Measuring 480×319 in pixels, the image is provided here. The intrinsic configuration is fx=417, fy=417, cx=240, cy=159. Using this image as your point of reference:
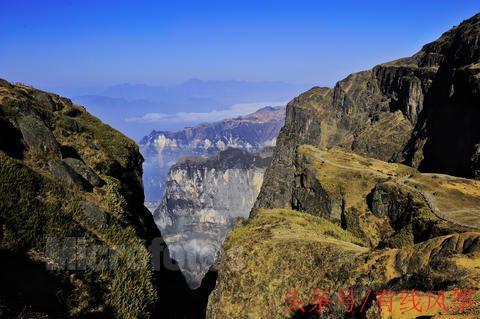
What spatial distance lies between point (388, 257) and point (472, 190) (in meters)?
70.2

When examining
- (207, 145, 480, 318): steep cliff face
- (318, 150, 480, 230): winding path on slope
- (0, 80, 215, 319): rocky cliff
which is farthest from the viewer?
(318, 150, 480, 230): winding path on slope

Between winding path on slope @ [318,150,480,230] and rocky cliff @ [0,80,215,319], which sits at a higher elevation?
rocky cliff @ [0,80,215,319]

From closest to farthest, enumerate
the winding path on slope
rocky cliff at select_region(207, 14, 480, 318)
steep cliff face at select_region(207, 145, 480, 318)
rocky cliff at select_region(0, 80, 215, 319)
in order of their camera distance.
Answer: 1. rocky cliff at select_region(0, 80, 215, 319)
2. steep cliff face at select_region(207, 145, 480, 318)
3. rocky cliff at select_region(207, 14, 480, 318)
4. the winding path on slope

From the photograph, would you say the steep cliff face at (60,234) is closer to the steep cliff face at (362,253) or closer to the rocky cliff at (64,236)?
the rocky cliff at (64,236)

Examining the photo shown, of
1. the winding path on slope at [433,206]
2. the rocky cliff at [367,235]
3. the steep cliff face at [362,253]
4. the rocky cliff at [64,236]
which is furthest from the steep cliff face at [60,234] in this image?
the winding path on slope at [433,206]

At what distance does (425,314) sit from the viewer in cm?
1992

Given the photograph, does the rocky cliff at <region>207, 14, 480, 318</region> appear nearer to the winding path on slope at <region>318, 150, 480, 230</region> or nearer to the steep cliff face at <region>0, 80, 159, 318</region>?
the winding path on slope at <region>318, 150, 480, 230</region>

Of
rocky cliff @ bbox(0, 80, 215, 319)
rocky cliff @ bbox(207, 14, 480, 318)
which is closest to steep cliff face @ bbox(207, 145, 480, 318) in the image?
rocky cliff @ bbox(207, 14, 480, 318)

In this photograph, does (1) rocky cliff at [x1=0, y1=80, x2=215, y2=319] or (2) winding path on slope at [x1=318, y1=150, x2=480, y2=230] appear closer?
(1) rocky cliff at [x1=0, y1=80, x2=215, y2=319]

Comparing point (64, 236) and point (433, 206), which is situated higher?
point (64, 236)

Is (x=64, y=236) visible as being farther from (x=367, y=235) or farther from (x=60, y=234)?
(x=367, y=235)

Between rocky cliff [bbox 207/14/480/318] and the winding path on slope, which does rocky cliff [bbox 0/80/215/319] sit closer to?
rocky cliff [bbox 207/14/480/318]

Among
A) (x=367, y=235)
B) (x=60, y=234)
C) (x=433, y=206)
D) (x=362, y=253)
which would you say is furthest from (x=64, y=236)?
(x=367, y=235)

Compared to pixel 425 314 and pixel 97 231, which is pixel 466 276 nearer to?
pixel 425 314
